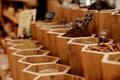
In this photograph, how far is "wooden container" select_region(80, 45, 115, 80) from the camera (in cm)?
138

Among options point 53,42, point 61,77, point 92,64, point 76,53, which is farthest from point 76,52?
point 53,42

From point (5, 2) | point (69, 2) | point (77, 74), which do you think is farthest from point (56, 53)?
point (5, 2)

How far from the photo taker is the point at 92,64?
4.63ft

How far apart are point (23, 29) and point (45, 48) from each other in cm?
59

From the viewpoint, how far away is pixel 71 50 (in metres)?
1.73

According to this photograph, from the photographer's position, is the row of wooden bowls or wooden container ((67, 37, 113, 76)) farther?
wooden container ((67, 37, 113, 76))

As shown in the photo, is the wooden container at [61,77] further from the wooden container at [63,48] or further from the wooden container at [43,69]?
the wooden container at [63,48]

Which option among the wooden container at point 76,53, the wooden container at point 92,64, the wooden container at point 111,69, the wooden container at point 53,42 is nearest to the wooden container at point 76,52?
the wooden container at point 76,53

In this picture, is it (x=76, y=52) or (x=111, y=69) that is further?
(x=76, y=52)

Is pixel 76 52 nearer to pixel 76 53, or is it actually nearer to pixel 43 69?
pixel 76 53

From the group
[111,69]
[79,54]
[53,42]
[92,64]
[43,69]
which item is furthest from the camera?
[53,42]

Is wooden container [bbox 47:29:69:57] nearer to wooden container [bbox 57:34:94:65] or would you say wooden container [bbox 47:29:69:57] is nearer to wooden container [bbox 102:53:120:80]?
wooden container [bbox 57:34:94:65]

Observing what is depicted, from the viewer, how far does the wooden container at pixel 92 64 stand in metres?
1.38

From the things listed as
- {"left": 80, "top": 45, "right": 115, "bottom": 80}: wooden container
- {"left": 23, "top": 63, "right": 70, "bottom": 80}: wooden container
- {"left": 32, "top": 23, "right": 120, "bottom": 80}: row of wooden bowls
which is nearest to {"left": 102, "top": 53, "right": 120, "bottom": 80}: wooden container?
{"left": 32, "top": 23, "right": 120, "bottom": 80}: row of wooden bowls
